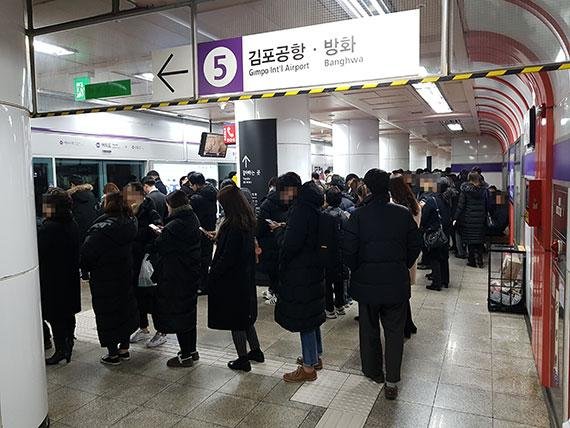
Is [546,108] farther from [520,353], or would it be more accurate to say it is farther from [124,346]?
[124,346]

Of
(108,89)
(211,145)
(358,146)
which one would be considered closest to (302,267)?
(108,89)

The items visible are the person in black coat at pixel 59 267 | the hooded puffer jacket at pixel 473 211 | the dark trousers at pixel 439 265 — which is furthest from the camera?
the hooded puffer jacket at pixel 473 211

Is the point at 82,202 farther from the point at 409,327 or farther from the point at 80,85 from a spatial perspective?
the point at 409,327

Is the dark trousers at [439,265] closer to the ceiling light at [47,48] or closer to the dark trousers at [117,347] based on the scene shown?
the dark trousers at [117,347]

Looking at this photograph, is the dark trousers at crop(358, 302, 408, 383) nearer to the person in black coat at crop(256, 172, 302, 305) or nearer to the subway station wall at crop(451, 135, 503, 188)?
the person in black coat at crop(256, 172, 302, 305)

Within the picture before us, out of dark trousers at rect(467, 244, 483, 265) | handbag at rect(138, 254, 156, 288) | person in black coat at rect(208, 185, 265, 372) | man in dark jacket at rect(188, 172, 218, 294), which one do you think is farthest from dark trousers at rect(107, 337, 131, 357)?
dark trousers at rect(467, 244, 483, 265)

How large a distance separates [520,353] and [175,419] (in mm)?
3147

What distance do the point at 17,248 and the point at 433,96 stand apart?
26.7ft

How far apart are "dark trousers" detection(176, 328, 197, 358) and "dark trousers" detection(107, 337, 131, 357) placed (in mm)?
534

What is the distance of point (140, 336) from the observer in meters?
4.89

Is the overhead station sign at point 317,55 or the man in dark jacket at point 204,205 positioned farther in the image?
the man in dark jacket at point 204,205

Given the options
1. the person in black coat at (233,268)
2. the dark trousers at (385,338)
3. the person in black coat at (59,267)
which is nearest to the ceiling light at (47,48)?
the person in black coat at (59,267)

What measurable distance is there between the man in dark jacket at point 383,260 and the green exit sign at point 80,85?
2480 millimetres

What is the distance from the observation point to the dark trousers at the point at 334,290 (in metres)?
5.38
